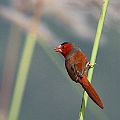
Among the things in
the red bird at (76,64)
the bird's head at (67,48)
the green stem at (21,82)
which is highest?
the bird's head at (67,48)

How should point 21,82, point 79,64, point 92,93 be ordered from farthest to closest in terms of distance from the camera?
point 79,64 < point 92,93 < point 21,82

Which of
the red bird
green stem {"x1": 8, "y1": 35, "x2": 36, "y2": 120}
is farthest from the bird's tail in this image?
green stem {"x1": 8, "y1": 35, "x2": 36, "y2": 120}

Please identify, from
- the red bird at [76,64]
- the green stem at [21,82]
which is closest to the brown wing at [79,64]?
the red bird at [76,64]

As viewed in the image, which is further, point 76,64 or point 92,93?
point 76,64

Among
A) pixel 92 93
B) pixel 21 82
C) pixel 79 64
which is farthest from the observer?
pixel 79 64

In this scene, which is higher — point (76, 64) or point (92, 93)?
point (76, 64)

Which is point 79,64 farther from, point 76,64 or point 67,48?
point 67,48

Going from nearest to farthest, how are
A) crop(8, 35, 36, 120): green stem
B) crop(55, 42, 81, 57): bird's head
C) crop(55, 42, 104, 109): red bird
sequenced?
crop(8, 35, 36, 120): green stem
crop(55, 42, 104, 109): red bird
crop(55, 42, 81, 57): bird's head

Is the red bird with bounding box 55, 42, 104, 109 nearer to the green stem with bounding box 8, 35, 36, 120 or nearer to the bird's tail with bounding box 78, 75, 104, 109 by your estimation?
the bird's tail with bounding box 78, 75, 104, 109

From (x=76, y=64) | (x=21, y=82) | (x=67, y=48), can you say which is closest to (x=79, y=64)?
(x=76, y=64)

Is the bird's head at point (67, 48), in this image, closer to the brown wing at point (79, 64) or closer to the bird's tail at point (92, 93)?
the brown wing at point (79, 64)

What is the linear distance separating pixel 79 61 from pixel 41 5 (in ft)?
0.68

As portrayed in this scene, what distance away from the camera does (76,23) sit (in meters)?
1.24

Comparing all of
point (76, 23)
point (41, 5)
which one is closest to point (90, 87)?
point (41, 5)
